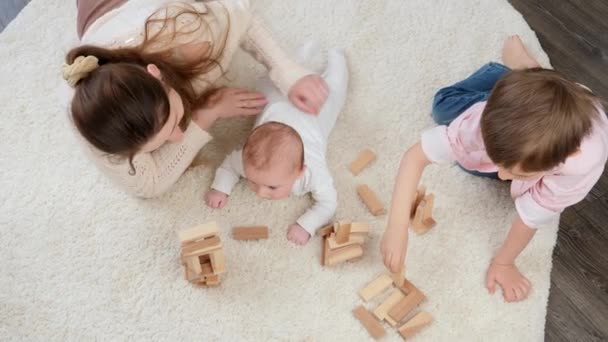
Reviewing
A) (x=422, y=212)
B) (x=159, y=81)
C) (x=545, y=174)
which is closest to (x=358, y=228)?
(x=422, y=212)

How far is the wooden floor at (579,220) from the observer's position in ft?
4.14

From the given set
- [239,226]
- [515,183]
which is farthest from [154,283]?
[515,183]

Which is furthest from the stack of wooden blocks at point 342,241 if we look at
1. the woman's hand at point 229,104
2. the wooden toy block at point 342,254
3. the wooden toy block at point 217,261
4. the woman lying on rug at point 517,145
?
the woman's hand at point 229,104

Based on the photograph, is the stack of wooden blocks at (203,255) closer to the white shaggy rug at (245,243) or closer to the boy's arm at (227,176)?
the white shaggy rug at (245,243)

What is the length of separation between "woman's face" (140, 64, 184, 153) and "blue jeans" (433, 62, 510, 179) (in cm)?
58

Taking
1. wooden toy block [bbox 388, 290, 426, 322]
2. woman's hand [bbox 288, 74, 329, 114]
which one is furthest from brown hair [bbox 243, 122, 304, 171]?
wooden toy block [bbox 388, 290, 426, 322]

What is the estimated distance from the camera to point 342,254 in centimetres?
128

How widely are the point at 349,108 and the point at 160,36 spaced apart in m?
0.48

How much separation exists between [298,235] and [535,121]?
56 cm

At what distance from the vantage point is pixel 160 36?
47.8 inches

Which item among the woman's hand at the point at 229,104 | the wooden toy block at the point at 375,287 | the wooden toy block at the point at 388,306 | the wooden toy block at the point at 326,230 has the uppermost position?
the woman's hand at the point at 229,104

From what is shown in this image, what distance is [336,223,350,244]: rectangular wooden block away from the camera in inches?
49.0

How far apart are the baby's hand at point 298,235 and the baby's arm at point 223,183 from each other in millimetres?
160

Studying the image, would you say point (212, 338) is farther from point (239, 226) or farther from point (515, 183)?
point (515, 183)
